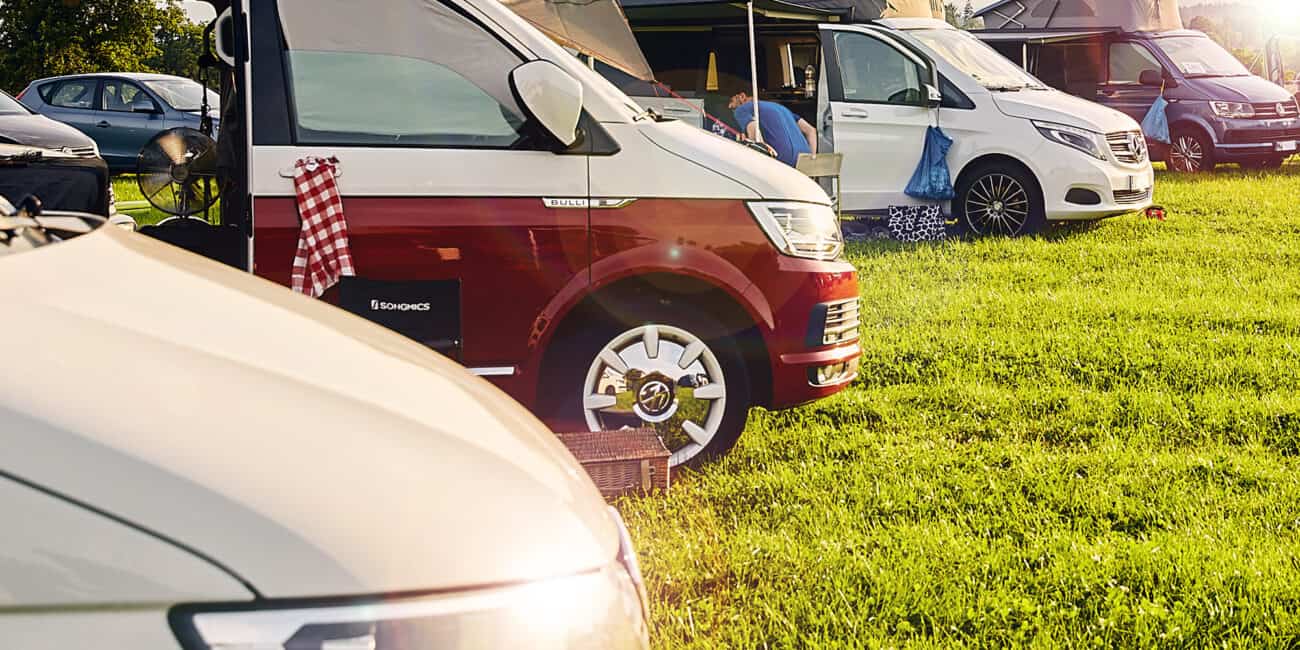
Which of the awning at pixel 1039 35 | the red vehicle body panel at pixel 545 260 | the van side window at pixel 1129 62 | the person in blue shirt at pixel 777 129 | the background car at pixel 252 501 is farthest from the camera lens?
the awning at pixel 1039 35

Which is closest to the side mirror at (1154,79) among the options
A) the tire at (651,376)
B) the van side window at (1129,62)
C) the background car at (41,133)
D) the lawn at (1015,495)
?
the van side window at (1129,62)

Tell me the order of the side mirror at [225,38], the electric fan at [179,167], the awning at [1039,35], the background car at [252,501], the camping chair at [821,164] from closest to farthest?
1. the background car at [252,501]
2. the side mirror at [225,38]
3. the electric fan at [179,167]
4. the camping chair at [821,164]
5. the awning at [1039,35]

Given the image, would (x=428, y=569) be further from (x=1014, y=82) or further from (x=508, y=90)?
(x=1014, y=82)

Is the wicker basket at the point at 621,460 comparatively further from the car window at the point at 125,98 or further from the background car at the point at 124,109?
the car window at the point at 125,98

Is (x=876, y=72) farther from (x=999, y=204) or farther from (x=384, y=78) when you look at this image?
(x=384, y=78)

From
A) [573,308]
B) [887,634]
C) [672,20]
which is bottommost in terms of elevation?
[887,634]

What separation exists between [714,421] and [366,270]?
139cm

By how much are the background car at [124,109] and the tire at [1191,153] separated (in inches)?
499

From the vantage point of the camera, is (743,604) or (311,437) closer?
(311,437)

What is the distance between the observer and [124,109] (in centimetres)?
1792

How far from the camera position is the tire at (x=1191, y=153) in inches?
640

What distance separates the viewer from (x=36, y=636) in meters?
1.19

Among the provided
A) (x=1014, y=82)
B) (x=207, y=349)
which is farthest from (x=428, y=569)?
(x=1014, y=82)

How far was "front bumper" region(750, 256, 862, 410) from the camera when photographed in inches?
187
